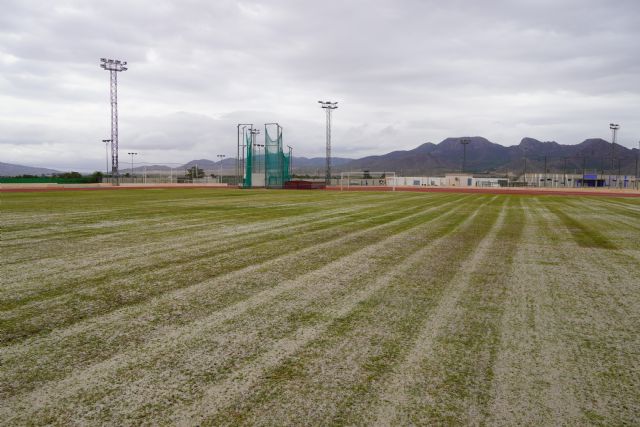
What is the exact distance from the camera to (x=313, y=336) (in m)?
3.65

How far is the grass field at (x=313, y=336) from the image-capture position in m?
2.58

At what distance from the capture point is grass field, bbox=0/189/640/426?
102 inches

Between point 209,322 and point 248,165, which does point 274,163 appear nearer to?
point 248,165

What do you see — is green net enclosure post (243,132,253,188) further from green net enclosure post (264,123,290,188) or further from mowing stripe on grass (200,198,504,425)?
mowing stripe on grass (200,198,504,425)

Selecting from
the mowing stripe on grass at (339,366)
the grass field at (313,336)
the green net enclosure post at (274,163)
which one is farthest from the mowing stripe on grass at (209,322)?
the green net enclosure post at (274,163)

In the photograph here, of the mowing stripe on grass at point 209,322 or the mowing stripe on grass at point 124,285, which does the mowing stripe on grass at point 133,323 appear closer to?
the mowing stripe on grass at point 209,322

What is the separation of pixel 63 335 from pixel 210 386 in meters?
1.71

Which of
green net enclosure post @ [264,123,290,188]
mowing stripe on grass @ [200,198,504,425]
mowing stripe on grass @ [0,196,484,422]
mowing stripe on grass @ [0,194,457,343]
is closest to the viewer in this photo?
mowing stripe on grass @ [200,198,504,425]

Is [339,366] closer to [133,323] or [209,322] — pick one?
[209,322]

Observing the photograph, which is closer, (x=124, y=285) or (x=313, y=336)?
(x=313, y=336)

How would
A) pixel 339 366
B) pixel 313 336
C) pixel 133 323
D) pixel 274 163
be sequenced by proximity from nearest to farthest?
1. pixel 339 366
2. pixel 313 336
3. pixel 133 323
4. pixel 274 163

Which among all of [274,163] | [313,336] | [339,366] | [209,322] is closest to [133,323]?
[209,322]

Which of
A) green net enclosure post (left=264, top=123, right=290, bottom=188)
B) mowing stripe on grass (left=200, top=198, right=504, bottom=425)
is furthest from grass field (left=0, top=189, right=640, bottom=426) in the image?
green net enclosure post (left=264, top=123, right=290, bottom=188)

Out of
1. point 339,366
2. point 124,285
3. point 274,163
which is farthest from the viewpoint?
point 274,163
